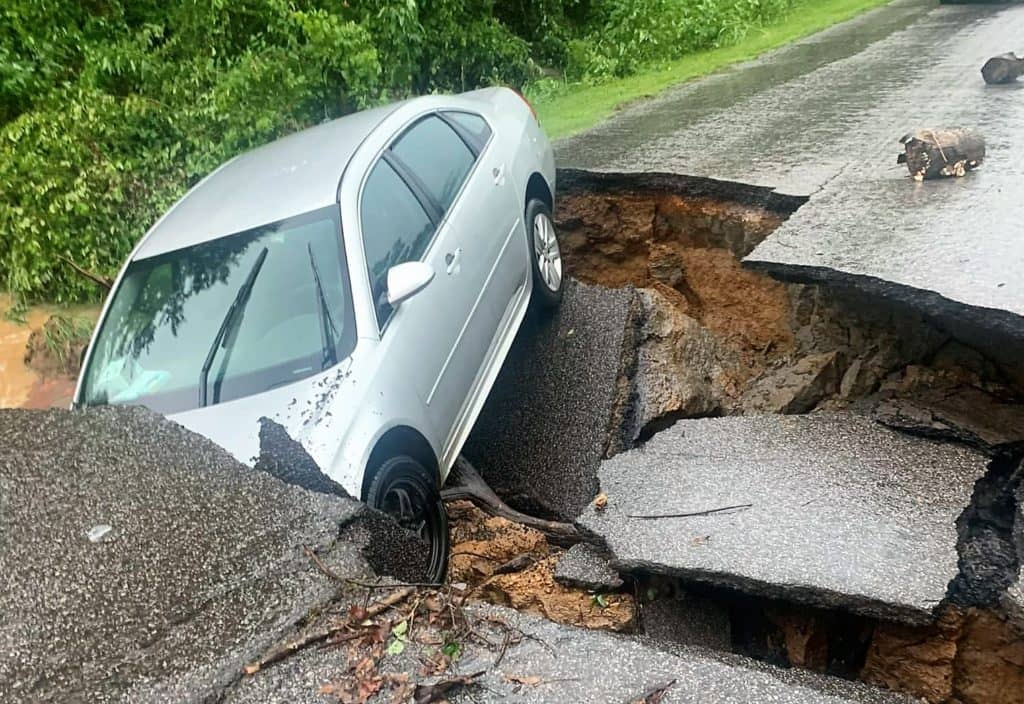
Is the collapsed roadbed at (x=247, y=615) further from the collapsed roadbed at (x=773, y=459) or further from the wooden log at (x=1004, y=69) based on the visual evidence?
the wooden log at (x=1004, y=69)

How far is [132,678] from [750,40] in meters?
12.8

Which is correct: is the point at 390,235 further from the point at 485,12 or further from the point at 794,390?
the point at 485,12

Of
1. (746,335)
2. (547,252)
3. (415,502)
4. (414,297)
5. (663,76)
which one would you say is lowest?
(746,335)

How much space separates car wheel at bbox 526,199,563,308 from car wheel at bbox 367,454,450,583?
2.01 m

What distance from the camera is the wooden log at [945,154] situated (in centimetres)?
523

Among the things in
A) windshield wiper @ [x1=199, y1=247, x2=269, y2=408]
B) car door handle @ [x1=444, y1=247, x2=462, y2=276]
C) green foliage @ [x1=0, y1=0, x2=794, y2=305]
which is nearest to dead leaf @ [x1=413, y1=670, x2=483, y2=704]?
windshield wiper @ [x1=199, y1=247, x2=269, y2=408]

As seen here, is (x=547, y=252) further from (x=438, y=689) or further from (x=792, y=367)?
(x=438, y=689)

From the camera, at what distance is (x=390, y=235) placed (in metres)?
4.44

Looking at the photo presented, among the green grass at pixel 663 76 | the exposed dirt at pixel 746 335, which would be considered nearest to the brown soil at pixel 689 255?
the exposed dirt at pixel 746 335

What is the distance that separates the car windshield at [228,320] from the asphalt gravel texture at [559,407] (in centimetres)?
172

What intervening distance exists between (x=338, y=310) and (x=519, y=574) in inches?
61.1

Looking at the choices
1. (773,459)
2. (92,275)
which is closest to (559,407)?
(773,459)

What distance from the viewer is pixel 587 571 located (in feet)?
12.0

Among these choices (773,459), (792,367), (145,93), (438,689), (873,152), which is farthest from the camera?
(145,93)
